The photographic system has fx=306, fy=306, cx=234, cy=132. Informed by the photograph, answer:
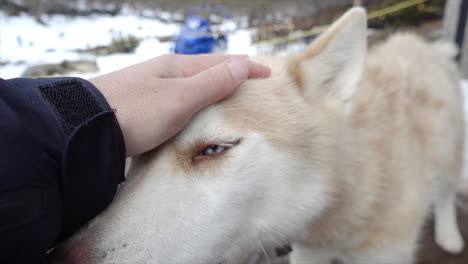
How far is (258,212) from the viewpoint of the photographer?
1149 mm

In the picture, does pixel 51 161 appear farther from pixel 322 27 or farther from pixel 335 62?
pixel 322 27

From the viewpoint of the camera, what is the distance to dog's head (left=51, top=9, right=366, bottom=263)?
929mm

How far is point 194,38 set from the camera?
5.74 ft

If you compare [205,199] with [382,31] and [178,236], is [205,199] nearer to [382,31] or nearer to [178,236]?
[178,236]

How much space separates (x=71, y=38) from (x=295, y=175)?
1.40 metres

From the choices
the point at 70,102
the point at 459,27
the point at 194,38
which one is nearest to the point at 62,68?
the point at 194,38

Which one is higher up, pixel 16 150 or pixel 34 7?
pixel 34 7

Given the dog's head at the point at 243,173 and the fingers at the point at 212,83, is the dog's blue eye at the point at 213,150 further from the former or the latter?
the fingers at the point at 212,83

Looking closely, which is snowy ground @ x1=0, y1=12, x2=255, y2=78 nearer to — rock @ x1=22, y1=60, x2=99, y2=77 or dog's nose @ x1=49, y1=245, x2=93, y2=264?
rock @ x1=22, y1=60, x2=99, y2=77

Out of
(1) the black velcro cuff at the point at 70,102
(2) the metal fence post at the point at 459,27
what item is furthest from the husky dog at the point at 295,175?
(2) the metal fence post at the point at 459,27

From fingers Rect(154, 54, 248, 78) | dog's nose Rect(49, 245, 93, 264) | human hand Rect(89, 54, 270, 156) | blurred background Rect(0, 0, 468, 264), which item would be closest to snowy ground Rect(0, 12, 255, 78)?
blurred background Rect(0, 0, 468, 264)

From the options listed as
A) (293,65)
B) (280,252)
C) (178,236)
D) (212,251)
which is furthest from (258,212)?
(280,252)

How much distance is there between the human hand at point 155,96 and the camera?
971mm

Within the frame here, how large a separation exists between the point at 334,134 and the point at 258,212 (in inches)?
20.3
